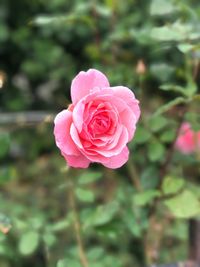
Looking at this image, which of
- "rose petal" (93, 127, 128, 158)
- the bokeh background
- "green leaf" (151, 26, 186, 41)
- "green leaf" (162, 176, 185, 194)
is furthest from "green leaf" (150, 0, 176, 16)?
"rose petal" (93, 127, 128, 158)

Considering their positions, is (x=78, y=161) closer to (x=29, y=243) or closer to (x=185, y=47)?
(x=185, y=47)

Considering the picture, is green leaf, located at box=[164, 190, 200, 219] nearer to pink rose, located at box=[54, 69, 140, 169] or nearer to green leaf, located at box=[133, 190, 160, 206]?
green leaf, located at box=[133, 190, 160, 206]

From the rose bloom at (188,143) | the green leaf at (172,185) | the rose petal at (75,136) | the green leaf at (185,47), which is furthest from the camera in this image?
the rose bloom at (188,143)

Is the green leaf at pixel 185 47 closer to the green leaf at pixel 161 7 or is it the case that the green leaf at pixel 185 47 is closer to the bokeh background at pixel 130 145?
the bokeh background at pixel 130 145

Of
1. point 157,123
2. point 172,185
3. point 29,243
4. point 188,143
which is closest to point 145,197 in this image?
point 172,185

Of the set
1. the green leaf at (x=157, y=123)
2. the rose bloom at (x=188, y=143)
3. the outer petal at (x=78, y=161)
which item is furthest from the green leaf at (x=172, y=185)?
the outer petal at (x=78, y=161)

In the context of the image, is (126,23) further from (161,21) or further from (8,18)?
(8,18)

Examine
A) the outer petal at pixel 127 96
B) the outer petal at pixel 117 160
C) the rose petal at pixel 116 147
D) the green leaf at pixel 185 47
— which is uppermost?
the outer petal at pixel 127 96
